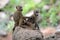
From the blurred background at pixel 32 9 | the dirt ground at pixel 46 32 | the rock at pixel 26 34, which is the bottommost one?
the dirt ground at pixel 46 32

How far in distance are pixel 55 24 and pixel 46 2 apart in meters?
1.71

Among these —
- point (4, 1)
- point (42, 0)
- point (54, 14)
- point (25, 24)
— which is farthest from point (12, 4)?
point (25, 24)

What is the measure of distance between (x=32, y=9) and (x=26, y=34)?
18.6 ft

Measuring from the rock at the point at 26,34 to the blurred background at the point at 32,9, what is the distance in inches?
156

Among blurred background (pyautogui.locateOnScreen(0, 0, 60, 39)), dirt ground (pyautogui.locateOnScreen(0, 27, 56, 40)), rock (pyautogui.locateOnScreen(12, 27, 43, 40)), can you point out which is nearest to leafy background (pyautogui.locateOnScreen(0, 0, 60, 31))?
blurred background (pyautogui.locateOnScreen(0, 0, 60, 39))

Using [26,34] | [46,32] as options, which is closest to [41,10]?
[46,32]

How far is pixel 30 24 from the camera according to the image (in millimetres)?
5262

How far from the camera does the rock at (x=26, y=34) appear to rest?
4630 mm

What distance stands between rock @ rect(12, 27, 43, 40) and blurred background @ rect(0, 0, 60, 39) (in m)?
3.96

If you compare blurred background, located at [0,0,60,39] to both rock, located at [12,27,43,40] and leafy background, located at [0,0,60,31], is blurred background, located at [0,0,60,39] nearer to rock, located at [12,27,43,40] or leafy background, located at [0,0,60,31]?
leafy background, located at [0,0,60,31]

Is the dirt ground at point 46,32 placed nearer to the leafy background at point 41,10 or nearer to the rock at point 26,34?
the leafy background at point 41,10

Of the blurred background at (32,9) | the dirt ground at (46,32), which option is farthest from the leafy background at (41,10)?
the dirt ground at (46,32)

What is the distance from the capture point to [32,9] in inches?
407

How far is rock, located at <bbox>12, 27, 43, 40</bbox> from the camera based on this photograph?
4630mm
